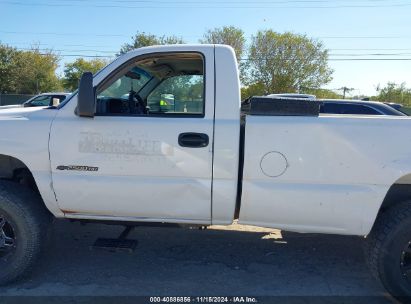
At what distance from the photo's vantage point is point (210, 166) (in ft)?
11.5

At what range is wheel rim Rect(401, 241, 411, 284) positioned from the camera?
3.47m

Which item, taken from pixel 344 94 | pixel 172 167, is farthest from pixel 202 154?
pixel 344 94

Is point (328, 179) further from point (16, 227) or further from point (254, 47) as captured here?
point (254, 47)

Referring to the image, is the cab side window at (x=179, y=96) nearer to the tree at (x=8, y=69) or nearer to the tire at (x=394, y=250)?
the tire at (x=394, y=250)

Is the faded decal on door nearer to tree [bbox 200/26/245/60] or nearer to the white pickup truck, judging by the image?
the white pickup truck

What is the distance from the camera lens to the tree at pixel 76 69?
151 ft

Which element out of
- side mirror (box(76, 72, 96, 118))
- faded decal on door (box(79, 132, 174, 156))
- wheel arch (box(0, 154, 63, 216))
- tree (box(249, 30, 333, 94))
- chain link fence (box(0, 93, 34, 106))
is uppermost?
tree (box(249, 30, 333, 94))

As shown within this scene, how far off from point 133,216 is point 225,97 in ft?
4.12

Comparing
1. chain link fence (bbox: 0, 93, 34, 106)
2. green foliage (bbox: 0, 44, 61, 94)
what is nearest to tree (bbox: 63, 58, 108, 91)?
green foliage (bbox: 0, 44, 61, 94)

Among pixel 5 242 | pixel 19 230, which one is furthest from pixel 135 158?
pixel 5 242

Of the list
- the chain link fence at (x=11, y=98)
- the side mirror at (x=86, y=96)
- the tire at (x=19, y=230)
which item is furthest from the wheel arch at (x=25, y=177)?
the chain link fence at (x=11, y=98)

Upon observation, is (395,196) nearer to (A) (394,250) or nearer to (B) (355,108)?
(A) (394,250)

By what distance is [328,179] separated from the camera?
3424 millimetres

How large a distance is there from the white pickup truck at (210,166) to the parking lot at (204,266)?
1.61ft
